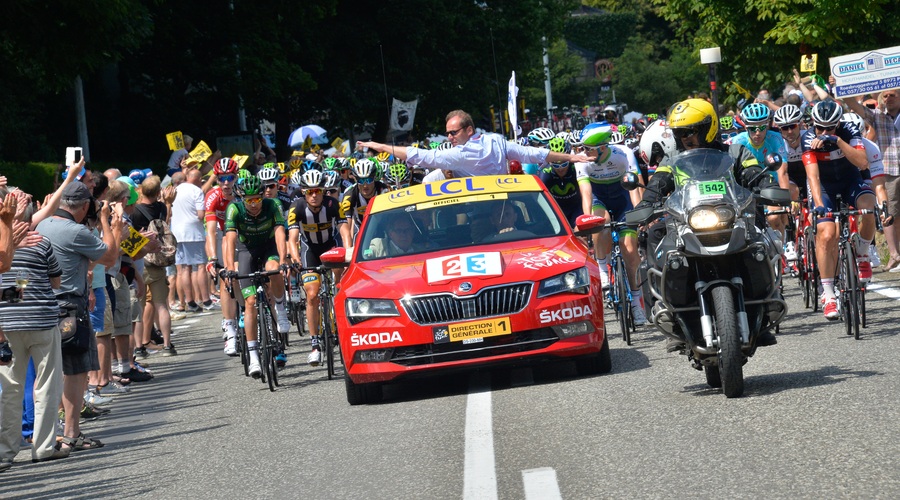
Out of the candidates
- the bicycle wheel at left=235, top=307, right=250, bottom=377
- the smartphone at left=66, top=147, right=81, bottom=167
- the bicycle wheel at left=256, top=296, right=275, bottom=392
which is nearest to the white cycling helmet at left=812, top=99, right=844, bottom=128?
the bicycle wheel at left=256, top=296, right=275, bottom=392

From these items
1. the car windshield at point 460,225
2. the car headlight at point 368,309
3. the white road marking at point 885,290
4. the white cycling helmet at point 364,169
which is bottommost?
the white road marking at point 885,290

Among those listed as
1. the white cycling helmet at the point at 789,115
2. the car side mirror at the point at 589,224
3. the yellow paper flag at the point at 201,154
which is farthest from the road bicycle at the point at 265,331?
the yellow paper flag at the point at 201,154

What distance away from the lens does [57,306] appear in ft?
37.1

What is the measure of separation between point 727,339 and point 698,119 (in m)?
1.72

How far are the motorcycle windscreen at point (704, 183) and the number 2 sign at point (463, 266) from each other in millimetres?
1789

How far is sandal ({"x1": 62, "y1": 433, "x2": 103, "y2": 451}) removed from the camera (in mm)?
11453

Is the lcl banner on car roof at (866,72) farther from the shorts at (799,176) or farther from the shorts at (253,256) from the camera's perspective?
the shorts at (253,256)

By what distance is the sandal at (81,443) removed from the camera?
451 inches

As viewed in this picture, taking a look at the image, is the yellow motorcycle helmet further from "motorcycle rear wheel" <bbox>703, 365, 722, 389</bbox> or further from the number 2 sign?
the number 2 sign

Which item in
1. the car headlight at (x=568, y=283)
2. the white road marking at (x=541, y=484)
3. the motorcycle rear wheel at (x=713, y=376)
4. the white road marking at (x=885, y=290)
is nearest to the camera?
the white road marking at (x=541, y=484)

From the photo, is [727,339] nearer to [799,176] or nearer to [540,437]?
[540,437]

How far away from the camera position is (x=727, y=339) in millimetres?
9711

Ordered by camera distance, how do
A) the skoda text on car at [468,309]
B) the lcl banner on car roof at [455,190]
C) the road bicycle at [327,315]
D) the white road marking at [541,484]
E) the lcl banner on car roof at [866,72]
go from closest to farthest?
the white road marking at [541,484]
the skoda text on car at [468,309]
the lcl banner on car roof at [455,190]
the road bicycle at [327,315]
the lcl banner on car roof at [866,72]

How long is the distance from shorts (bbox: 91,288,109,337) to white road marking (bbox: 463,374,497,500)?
390 cm
